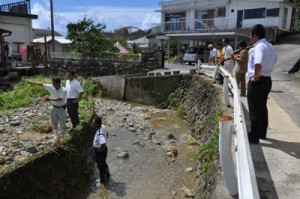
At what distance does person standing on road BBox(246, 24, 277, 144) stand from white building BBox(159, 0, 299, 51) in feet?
70.2

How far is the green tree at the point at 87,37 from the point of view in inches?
1174

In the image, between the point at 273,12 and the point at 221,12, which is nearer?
the point at 273,12

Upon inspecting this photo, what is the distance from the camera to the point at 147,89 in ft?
53.6

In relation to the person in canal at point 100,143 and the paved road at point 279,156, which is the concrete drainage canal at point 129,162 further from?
the paved road at point 279,156

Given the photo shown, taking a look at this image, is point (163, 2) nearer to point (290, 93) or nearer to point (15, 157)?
point (290, 93)

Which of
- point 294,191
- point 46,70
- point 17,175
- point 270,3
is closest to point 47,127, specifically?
point 17,175

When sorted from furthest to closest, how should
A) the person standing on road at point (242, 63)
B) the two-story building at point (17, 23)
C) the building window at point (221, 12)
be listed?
the building window at point (221, 12)
the two-story building at point (17, 23)
the person standing on road at point (242, 63)

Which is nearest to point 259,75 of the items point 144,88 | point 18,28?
point 144,88

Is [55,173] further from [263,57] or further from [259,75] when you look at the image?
[263,57]

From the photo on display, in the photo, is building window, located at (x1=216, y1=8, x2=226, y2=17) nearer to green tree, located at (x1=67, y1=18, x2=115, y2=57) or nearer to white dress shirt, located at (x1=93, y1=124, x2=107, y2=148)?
green tree, located at (x1=67, y1=18, x2=115, y2=57)

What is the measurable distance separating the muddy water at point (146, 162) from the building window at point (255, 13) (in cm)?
1945

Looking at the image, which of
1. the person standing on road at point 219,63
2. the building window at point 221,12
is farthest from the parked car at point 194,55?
the person standing on road at point 219,63

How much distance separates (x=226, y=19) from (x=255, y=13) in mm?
2860

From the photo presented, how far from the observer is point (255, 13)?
1108 inches
